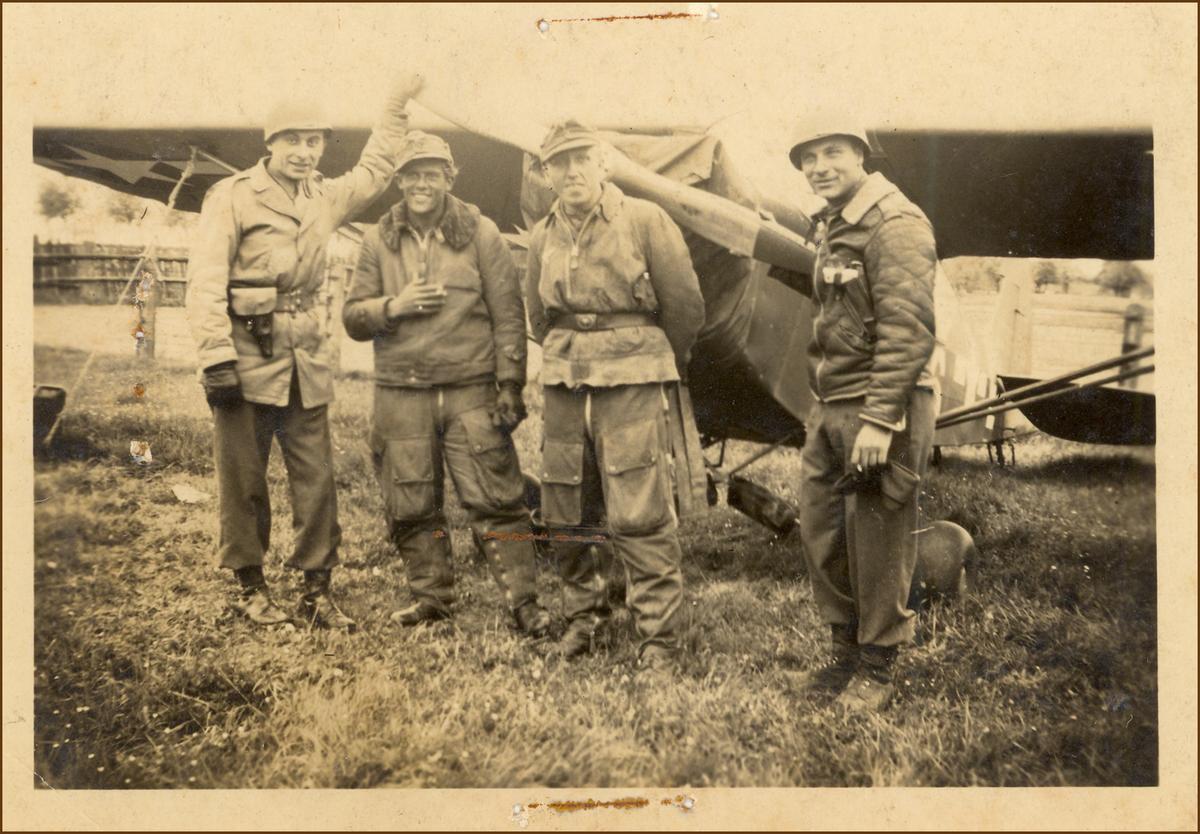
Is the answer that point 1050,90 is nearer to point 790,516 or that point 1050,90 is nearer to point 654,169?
point 654,169

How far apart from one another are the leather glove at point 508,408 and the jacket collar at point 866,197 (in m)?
1.40

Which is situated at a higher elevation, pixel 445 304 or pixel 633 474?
pixel 445 304

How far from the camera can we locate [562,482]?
10.2ft

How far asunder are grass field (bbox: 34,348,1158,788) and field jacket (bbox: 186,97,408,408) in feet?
0.96

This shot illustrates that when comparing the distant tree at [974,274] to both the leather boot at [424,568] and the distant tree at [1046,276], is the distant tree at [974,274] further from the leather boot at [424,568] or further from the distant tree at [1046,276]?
the leather boot at [424,568]

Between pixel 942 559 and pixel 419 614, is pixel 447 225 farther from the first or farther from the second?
pixel 942 559

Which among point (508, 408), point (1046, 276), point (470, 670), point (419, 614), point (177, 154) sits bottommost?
point (470, 670)

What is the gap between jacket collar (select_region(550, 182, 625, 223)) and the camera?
2.99 metres

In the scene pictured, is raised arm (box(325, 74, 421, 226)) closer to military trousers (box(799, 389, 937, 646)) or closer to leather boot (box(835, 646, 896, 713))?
military trousers (box(799, 389, 937, 646))

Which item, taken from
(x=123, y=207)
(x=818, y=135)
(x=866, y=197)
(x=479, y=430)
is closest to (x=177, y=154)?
(x=123, y=207)

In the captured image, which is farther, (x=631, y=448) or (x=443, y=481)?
(x=443, y=481)

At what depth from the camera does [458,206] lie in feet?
10.5

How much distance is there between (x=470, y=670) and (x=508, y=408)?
1018 mm

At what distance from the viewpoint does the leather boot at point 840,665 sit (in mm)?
2955
